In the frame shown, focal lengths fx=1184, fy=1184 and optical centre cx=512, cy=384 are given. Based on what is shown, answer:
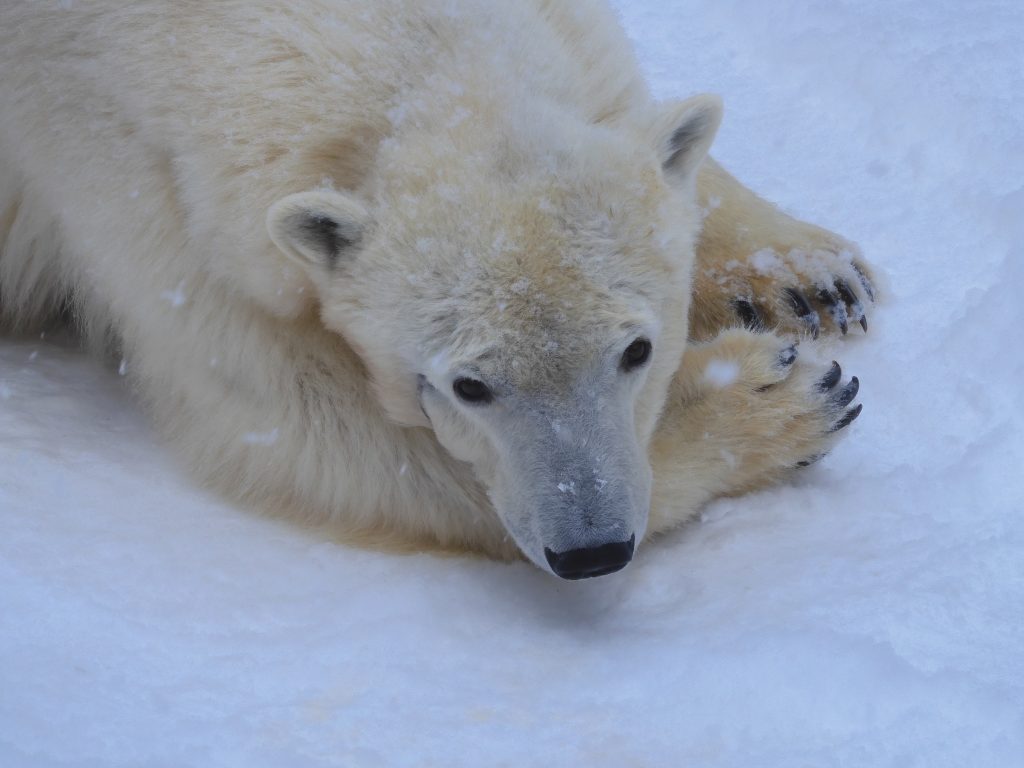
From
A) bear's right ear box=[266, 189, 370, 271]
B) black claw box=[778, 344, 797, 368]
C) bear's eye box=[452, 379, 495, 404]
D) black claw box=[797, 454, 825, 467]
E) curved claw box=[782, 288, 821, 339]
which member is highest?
bear's right ear box=[266, 189, 370, 271]

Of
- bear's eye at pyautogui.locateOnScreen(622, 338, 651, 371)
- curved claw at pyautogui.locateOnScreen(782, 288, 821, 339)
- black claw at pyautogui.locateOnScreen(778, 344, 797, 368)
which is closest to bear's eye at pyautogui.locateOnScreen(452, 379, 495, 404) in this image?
bear's eye at pyautogui.locateOnScreen(622, 338, 651, 371)

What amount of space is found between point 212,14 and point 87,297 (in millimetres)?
1228

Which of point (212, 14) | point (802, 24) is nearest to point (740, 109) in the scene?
point (802, 24)

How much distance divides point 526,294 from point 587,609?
2.91 feet

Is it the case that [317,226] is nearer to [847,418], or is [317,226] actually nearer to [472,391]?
[472,391]

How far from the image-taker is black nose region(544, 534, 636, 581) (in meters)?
2.79

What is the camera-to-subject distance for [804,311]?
403 cm

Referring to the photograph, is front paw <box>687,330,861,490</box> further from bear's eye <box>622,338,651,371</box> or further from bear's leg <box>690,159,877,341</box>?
bear's eye <box>622,338,651,371</box>

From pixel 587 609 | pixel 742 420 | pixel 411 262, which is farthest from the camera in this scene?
pixel 742 420

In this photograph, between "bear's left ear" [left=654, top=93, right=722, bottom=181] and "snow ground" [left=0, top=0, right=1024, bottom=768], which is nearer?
"snow ground" [left=0, top=0, right=1024, bottom=768]

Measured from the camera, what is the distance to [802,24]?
6066mm

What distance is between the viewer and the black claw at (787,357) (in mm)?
3562

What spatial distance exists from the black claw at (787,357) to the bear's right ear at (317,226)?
53.5 inches

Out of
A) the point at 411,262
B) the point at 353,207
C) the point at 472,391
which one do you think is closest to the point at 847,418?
the point at 472,391
